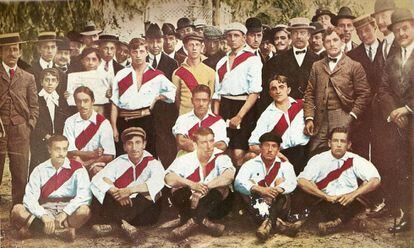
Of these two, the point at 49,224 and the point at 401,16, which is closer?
the point at 401,16

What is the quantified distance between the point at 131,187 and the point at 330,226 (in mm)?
833

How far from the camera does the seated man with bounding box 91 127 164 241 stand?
2.41 m

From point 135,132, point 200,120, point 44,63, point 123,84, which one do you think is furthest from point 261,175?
point 44,63

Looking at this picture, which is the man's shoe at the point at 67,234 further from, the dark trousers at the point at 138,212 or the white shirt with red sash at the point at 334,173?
the white shirt with red sash at the point at 334,173

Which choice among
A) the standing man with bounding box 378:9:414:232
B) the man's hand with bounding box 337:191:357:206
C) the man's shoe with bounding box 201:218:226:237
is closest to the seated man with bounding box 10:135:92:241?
the man's shoe with bounding box 201:218:226:237

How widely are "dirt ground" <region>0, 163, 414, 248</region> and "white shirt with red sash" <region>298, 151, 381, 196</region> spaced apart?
16 centimetres

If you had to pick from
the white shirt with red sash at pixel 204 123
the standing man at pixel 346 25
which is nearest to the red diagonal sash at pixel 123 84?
the white shirt with red sash at pixel 204 123

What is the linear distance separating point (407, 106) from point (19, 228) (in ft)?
5.49

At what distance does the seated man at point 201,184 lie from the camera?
2.40m

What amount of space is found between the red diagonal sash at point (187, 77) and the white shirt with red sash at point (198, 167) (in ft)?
0.92

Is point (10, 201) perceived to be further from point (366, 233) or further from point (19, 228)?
point (366, 233)

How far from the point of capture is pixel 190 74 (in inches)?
94.4

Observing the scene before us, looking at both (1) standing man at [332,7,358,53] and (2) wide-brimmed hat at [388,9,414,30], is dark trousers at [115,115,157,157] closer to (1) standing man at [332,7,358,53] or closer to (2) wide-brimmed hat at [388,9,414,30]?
(1) standing man at [332,7,358,53]

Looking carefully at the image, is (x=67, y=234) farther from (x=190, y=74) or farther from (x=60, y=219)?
(x=190, y=74)
